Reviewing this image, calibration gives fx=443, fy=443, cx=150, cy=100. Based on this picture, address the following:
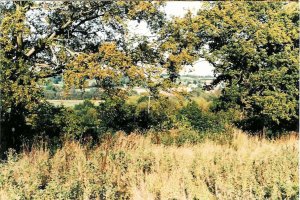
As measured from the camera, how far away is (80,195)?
578cm

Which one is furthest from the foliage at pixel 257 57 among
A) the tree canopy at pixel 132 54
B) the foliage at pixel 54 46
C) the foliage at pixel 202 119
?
the foliage at pixel 54 46

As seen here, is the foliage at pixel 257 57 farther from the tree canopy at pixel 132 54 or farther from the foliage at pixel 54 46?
the foliage at pixel 54 46

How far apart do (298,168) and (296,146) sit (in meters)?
2.79

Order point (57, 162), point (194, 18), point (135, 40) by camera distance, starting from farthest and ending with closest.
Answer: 1. point (194, 18)
2. point (135, 40)
3. point (57, 162)

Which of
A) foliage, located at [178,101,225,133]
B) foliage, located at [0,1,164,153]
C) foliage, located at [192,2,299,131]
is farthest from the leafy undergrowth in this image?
foliage, located at [192,2,299,131]

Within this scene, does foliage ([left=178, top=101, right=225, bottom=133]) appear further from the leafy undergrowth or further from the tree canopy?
the leafy undergrowth

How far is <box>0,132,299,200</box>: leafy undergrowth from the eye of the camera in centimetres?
588

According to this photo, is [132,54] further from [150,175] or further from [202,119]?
[202,119]

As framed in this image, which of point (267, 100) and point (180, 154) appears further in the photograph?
point (267, 100)

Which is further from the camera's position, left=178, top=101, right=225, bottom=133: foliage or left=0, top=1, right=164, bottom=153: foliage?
left=178, top=101, right=225, bottom=133: foliage

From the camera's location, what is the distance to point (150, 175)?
684 cm

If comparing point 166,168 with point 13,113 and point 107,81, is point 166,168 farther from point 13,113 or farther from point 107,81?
point 13,113

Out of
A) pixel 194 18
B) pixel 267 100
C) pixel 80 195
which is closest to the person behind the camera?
pixel 80 195

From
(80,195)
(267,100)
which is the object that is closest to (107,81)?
(80,195)
